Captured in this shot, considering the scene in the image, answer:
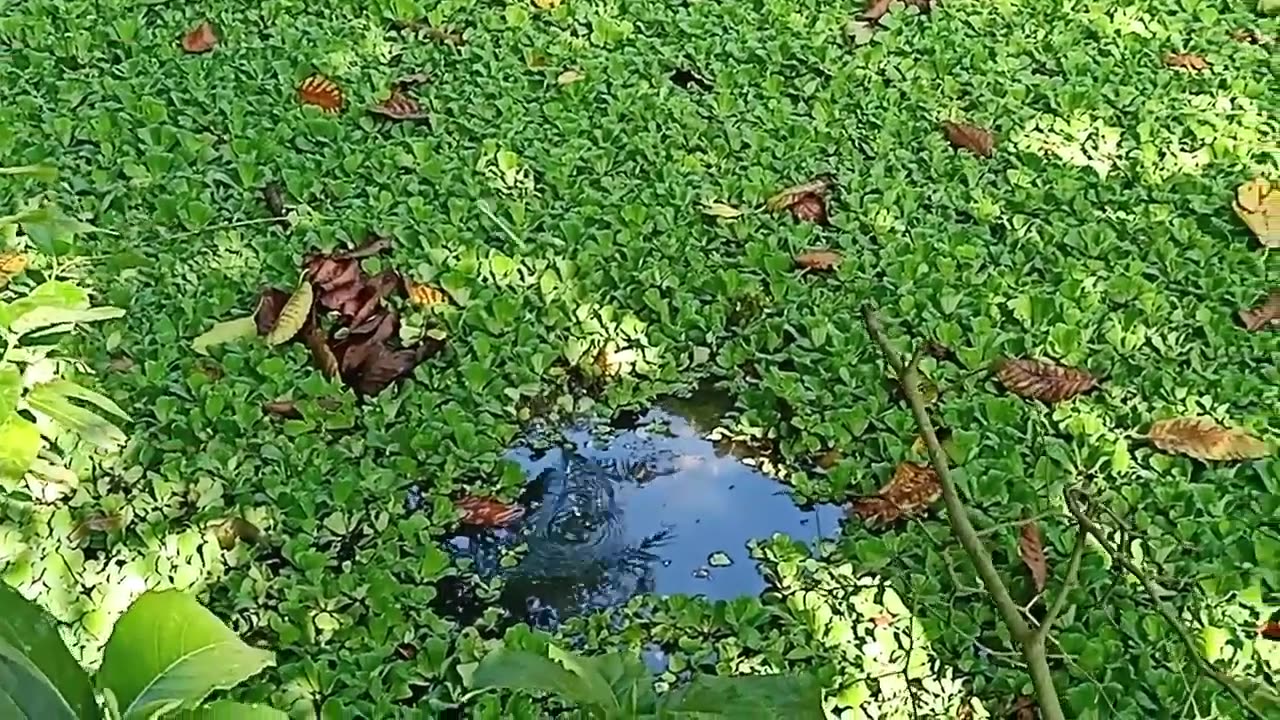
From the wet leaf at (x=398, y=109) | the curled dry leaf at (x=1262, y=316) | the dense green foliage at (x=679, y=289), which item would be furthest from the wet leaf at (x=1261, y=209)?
the wet leaf at (x=398, y=109)

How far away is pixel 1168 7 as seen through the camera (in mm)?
2826

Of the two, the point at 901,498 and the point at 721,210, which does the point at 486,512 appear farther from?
the point at 721,210

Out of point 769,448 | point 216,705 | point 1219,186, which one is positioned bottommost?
point 769,448

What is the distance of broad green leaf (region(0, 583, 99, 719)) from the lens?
97cm

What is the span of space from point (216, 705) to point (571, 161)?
1.47 m

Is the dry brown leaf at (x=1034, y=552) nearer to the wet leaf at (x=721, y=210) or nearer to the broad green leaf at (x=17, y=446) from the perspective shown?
the wet leaf at (x=721, y=210)

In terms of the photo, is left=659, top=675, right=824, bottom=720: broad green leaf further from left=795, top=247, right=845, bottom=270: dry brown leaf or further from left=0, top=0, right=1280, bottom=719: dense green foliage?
left=795, top=247, right=845, bottom=270: dry brown leaf

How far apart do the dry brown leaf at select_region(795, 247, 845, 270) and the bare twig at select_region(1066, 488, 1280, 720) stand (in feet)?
1.95

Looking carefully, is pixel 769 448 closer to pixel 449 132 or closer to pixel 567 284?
pixel 567 284

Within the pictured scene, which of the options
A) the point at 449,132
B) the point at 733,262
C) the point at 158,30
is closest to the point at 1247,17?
the point at 733,262

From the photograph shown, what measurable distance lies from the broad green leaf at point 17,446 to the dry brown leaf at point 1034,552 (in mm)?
1154

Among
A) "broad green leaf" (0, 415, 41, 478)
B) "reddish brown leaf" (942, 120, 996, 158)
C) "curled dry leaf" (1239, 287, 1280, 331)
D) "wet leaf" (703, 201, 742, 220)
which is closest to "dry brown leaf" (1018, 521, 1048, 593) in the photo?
"curled dry leaf" (1239, 287, 1280, 331)

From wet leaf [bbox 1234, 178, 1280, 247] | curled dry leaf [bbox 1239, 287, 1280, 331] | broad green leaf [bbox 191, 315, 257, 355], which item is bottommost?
broad green leaf [bbox 191, 315, 257, 355]

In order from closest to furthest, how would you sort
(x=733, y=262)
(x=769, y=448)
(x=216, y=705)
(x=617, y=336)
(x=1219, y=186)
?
(x=216, y=705)
(x=769, y=448)
(x=617, y=336)
(x=733, y=262)
(x=1219, y=186)
